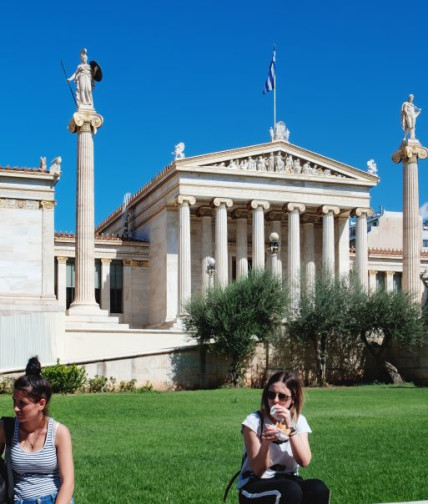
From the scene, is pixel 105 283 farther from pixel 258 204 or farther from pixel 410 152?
pixel 410 152

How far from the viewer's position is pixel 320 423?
21.8m

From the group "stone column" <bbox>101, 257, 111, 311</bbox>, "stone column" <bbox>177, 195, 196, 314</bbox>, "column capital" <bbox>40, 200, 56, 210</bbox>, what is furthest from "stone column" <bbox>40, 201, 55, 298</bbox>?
"stone column" <bbox>101, 257, 111, 311</bbox>

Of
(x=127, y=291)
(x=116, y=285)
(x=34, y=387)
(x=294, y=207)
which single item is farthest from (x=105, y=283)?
(x=34, y=387)

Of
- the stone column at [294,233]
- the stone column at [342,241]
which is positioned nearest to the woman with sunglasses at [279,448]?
the stone column at [294,233]

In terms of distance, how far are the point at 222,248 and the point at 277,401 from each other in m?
47.9

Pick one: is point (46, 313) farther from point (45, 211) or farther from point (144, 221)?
point (144, 221)

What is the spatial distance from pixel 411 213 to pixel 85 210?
18.7 m

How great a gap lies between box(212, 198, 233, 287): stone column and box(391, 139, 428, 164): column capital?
10486 mm

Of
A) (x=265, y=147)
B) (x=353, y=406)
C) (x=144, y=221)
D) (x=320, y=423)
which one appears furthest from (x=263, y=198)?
(x=320, y=423)

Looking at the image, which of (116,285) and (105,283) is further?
(116,285)

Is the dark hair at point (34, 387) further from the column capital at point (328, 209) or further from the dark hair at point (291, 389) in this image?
the column capital at point (328, 209)

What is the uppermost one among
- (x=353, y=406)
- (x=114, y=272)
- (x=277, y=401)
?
(x=114, y=272)

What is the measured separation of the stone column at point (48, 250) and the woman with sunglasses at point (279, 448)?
3571 centimetres

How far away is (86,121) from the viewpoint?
44.8 meters
